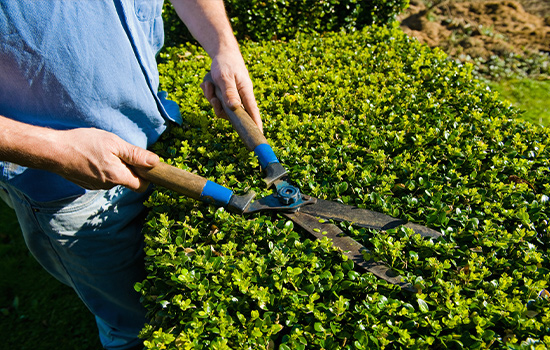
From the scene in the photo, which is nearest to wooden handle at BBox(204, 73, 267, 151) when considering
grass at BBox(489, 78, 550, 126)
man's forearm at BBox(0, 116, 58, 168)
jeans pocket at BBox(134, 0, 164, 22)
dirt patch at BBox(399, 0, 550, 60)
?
jeans pocket at BBox(134, 0, 164, 22)

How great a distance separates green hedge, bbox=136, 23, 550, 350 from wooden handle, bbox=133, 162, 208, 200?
157 millimetres

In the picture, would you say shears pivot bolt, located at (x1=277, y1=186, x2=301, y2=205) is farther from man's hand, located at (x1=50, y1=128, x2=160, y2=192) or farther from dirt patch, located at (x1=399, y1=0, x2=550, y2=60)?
dirt patch, located at (x1=399, y1=0, x2=550, y2=60)

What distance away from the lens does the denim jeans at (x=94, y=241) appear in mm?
2445

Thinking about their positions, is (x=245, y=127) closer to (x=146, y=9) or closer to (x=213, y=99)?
(x=213, y=99)

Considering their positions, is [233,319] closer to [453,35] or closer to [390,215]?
[390,215]

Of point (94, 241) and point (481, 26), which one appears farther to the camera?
point (481, 26)

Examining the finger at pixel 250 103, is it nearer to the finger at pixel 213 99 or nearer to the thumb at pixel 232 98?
the thumb at pixel 232 98

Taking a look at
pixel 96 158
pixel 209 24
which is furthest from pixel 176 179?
pixel 209 24

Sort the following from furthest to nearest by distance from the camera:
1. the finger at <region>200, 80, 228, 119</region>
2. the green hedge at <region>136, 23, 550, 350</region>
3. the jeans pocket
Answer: the finger at <region>200, 80, 228, 119</region> < the jeans pocket < the green hedge at <region>136, 23, 550, 350</region>

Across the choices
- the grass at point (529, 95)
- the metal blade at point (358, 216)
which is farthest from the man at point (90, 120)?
the grass at point (529, 95)

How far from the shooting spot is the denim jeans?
245 centimetres

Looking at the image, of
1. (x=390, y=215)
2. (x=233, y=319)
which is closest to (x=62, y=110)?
(x=233, y=319)

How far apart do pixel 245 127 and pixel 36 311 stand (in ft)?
10.5

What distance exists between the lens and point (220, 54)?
279 cm
